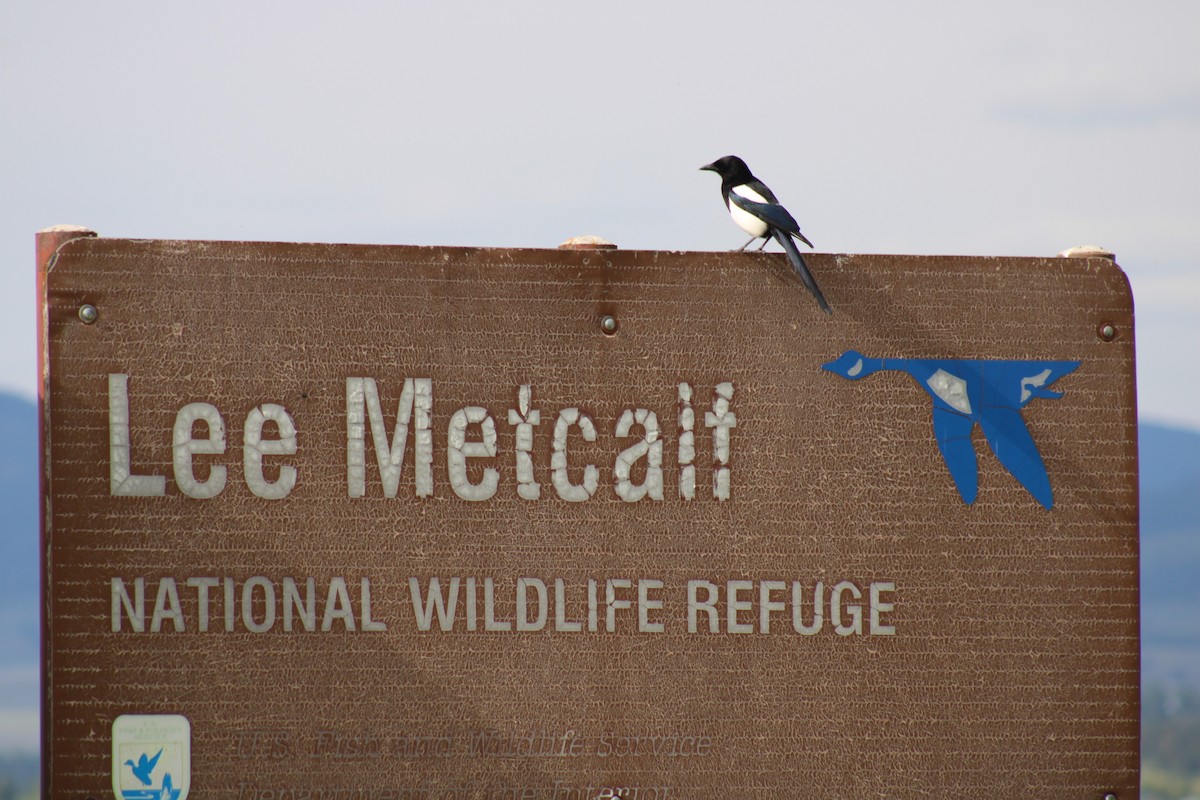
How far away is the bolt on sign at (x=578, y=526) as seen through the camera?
3.75m

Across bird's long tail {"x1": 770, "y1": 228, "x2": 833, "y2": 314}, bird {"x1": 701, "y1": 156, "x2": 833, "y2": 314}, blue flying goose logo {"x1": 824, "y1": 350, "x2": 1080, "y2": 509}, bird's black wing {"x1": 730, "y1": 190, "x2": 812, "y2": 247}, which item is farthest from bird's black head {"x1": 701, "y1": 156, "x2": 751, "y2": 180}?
blue flying goose logo {"x1": 824, "y1": 350, "x2": 1080, "y2": 509}

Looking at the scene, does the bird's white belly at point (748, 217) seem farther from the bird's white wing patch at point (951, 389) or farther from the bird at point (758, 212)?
the bird's white wing patch at point (951, 389)

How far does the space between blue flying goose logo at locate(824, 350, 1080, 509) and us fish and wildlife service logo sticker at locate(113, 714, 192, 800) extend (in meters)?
1.98

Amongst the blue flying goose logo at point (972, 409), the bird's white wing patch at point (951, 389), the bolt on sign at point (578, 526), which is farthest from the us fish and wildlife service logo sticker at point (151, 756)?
the bird's white wing patch at point (951, 389)

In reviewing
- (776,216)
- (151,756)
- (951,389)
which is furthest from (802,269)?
(151,756)

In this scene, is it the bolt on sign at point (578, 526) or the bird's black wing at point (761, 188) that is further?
the bird's black wing at point (761, 188)

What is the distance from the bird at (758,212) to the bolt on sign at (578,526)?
0.05 m

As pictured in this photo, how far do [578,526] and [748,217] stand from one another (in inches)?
42.7

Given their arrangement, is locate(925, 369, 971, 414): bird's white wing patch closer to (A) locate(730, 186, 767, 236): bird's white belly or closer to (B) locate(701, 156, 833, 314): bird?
(B) locate(701, 156, 833, 314): bird

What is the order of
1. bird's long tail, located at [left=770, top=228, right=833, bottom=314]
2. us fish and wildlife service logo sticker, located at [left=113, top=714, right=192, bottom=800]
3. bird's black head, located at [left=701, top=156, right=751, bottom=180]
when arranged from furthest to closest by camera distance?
1. bird's black head, located at [left=701, top=156, right=751, bottom=180]
2. bird's long tail, located at [left=770, top=228, right=833, bottom=314]
3. us fish and wildlife service logo sticker, located at [left=113, top=714, right=192, bottom=800]

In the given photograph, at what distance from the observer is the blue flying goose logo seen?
399 cm

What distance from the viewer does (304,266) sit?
3.82 metres

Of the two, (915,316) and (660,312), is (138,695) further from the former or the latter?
(915,316)

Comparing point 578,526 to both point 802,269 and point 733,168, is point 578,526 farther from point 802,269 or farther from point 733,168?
point 733,168
